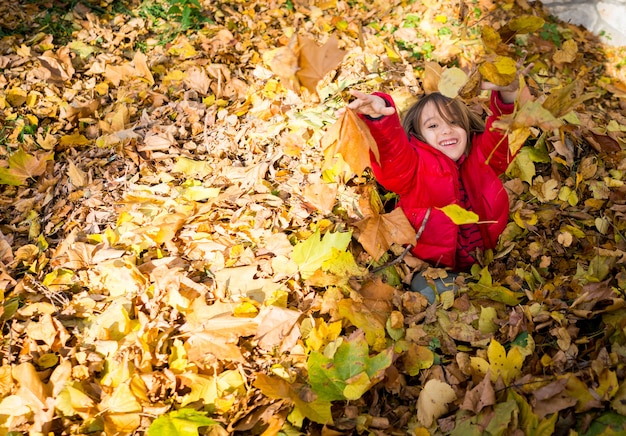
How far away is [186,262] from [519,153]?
67.7 inches

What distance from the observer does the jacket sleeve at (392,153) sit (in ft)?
5.85

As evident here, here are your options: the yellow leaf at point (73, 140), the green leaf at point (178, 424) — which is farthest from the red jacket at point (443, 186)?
the yellow leaf at point (73, 140)

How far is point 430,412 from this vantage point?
1.47m

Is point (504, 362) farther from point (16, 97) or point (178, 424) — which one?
point (16, 97)

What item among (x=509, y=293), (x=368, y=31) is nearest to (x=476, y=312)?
(x=509, y=293)

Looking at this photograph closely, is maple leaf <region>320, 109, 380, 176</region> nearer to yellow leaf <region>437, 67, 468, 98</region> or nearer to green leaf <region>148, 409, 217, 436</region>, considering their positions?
yellow leaf <region>437, 67, 468, 98</region>

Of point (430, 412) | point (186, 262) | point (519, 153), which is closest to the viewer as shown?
point (430, 412)

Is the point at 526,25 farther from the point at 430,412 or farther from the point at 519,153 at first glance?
the point at 430,412

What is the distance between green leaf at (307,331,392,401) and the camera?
1.46 meters

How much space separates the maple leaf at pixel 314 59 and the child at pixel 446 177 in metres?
0.63

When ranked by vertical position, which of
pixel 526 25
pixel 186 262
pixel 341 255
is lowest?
pixel 186 262

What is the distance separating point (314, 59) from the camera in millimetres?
1340

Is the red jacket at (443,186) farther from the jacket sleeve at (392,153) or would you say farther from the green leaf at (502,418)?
the green leaf at (502,418)

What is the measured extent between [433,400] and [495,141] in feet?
3.74
